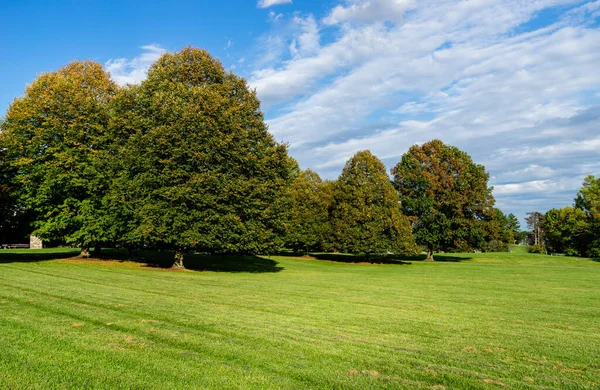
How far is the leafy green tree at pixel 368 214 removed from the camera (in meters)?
45.7


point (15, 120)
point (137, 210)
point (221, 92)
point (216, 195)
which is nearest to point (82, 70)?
point (15, 120)

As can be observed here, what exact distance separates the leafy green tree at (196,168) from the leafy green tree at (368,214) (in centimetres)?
1588

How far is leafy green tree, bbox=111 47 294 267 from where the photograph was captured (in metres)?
27.6

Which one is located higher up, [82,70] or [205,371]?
[82,70]

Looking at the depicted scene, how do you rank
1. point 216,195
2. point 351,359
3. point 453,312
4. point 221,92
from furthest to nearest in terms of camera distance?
point 221,92 < point 216,195 < point 453,312 < point 351,359

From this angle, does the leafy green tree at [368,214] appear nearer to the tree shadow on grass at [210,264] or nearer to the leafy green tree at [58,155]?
the tree shadow on grass at [210,264]

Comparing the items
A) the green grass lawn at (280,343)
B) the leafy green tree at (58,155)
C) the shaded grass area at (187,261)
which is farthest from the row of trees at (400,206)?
the green grass lawn at (280,343)

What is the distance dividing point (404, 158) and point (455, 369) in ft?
177

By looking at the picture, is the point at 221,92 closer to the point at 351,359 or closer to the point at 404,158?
the point at 351,359

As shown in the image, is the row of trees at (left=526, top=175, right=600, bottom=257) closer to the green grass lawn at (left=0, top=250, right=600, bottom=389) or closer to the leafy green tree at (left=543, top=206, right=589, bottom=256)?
the leafy green tree at (left=543, top=206, right=589, bottom=256)

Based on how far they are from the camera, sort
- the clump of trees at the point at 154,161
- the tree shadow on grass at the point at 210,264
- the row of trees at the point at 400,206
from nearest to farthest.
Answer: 1. the clump of trees at the point at 154,161
2. the tree shadow on grass at the point at 210,264
3. the row of trees at the point at 400,206

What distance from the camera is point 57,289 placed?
1516 centimetres

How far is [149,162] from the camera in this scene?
28344 mm

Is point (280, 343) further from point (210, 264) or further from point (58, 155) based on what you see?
point (58, 155)
